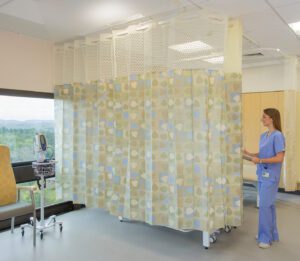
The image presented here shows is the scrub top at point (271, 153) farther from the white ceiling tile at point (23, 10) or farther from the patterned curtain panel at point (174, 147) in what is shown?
the white ceiling tile at point (23, 10)

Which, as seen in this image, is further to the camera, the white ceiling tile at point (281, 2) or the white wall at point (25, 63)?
the white wall at point (25, 63)

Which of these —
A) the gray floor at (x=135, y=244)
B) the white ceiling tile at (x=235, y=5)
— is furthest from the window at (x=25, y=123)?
the white ceiling tile at (x=235, y=5)

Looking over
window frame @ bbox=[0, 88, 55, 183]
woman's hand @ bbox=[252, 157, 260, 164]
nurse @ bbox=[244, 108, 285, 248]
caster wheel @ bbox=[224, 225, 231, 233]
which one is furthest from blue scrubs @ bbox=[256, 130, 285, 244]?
window frame @ bbox=[0, 88, 55, 183]

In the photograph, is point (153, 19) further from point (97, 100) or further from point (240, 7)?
point (97, 100)

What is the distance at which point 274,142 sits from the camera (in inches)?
114

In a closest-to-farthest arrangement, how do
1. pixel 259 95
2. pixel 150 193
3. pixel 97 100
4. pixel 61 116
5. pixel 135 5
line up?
1. pixel 135 5
2. pixel 150 193
3. pixel 97 100
4. pixel 61 116
5. pixel 259 95

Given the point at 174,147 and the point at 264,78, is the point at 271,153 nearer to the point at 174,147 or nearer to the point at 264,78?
the point at 174,147

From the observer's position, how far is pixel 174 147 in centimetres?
284

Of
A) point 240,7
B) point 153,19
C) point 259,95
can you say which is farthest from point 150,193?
point 259,95

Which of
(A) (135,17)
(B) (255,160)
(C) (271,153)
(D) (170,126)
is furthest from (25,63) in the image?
(C) (271,153)

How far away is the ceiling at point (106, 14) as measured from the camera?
8.96 ft

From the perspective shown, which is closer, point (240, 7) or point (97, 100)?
point (240, 7)

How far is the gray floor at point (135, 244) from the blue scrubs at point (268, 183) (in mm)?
203

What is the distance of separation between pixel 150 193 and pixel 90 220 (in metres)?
1.23
